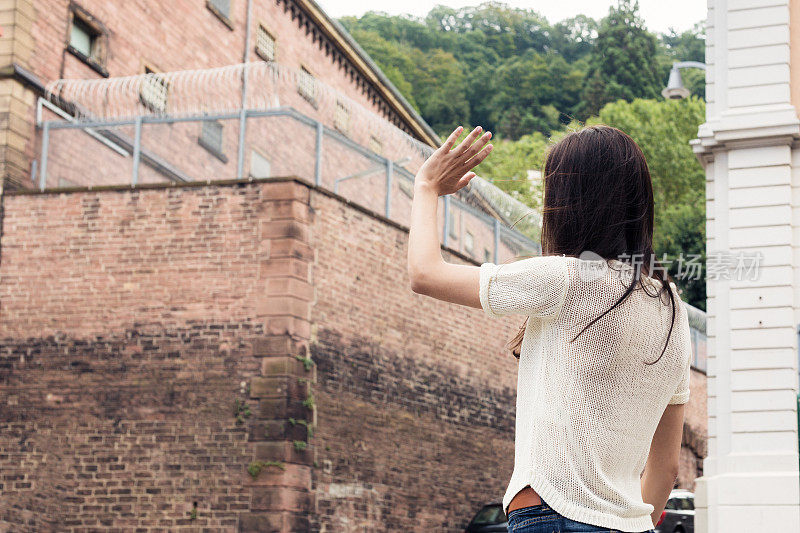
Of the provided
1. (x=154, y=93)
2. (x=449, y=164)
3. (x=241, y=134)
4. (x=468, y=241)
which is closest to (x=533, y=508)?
(x=449, y=164)

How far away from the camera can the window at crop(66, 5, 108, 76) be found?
23500mm

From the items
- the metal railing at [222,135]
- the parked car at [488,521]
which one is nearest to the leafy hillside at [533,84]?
the parked car at [488,521]

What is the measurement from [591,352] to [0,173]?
64.7ft

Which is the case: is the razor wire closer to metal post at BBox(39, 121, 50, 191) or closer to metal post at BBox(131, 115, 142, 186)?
metal post at BBox(131, 115, 142, 186)

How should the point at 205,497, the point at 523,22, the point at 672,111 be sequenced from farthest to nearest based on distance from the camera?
the point at 523,22, the point at 672,111, the point at 205,497

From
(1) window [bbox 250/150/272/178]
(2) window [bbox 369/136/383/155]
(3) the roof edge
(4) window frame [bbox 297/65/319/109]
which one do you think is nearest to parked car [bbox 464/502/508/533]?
(2) window [bbox 369/136/383/155]

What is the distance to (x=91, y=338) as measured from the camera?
19688 millimetres

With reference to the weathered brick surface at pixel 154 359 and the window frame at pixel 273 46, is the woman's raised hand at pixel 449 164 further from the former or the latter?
the window frame at pixel 273 46

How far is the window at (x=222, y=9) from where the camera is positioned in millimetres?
29616

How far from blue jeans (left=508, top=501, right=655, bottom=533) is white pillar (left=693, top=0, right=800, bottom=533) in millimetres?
13831

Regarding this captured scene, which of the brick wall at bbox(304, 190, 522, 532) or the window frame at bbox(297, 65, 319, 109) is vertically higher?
the window frame at bbox(297, 65, 319, 109)

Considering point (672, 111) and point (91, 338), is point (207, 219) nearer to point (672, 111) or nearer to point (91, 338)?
point (91, 338)

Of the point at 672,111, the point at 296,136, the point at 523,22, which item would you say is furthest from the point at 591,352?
the point at 523,22

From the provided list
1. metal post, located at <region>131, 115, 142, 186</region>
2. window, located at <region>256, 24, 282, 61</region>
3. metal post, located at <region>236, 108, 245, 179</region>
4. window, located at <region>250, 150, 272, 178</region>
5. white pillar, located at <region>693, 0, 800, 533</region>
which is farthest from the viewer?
window, located at <region>256, 24, 282, 61</region>
